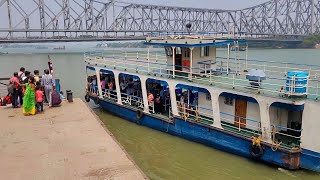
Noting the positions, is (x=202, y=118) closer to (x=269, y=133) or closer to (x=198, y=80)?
(x=198, y=80)

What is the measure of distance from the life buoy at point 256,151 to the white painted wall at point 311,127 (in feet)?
4.05

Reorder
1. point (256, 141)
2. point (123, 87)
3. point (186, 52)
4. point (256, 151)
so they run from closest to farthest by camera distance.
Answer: point (256, 141)
point (256, 151)
point (186, 52)
point (123, 87)

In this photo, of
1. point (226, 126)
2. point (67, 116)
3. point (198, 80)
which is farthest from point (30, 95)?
point (226, 126)

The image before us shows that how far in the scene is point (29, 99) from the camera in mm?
12453

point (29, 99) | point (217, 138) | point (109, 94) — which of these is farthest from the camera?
point (109, 94)

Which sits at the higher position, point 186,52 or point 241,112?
point 186,52

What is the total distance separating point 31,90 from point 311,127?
9417mm

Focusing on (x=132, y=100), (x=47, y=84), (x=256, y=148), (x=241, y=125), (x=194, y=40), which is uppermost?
(x=194, y=40)

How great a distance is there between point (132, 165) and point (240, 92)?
502cm

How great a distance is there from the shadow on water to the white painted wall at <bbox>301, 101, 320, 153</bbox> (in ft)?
3.10

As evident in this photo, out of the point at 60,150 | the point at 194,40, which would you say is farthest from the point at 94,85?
the point at 60,150

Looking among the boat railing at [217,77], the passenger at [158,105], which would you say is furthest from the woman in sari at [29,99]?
the passenger at [158,105]

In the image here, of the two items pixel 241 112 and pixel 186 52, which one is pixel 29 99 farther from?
pixel 241 112

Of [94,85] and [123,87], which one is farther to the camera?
[94,85]
